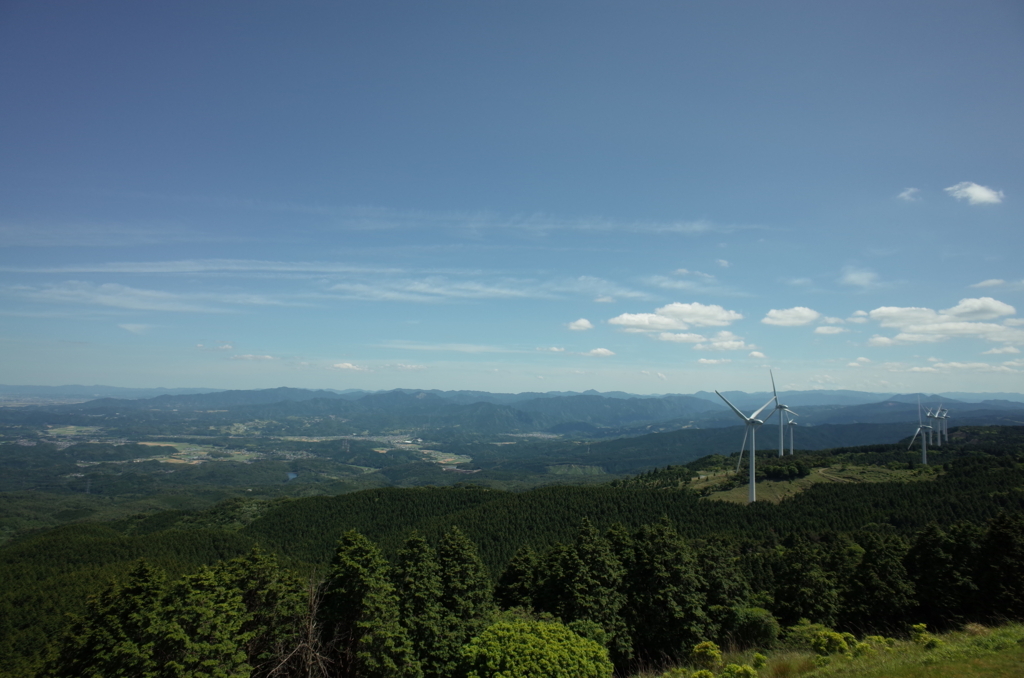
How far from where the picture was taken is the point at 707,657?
106ft

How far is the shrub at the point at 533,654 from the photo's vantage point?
25688 mm

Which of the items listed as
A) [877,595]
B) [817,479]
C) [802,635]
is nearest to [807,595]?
[877,595]

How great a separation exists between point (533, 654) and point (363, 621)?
16.6 metres

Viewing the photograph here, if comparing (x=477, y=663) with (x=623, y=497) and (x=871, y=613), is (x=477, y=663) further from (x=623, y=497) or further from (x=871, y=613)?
(x=623, y=497)

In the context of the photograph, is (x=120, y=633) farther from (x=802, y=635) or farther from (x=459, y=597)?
(x=802, y=635)

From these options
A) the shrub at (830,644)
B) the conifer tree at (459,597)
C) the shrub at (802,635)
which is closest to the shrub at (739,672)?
the shrub at (830,644)

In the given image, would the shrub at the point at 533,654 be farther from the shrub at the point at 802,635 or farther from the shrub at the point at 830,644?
the shrub at the point at 802,635

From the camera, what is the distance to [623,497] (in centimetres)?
15162

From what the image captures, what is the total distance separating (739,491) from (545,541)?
69.2 metres

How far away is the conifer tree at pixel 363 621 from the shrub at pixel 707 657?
20.6 meters

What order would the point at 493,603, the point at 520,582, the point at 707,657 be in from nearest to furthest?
the point at 707,657 < the point at 493,603 < the point at 520,582

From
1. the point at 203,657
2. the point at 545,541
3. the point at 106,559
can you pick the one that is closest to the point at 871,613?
the point at 203,657

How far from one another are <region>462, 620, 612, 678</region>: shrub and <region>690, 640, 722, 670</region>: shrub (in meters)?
6.05

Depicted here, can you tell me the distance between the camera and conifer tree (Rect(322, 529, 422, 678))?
36.1 meters
